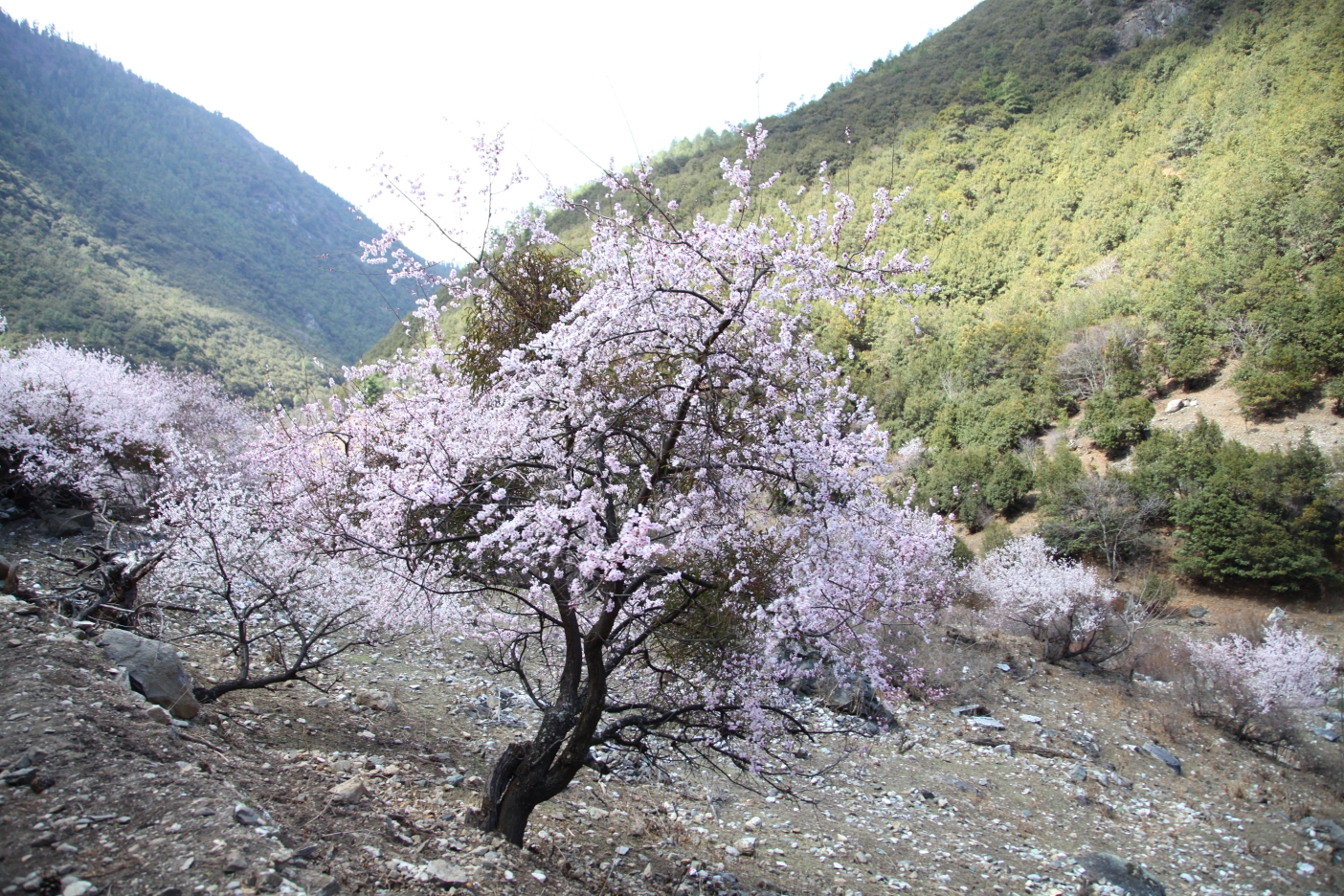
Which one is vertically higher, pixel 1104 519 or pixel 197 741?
pixel 197 741

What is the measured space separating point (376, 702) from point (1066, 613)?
17.3m

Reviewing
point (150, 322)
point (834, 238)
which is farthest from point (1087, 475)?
point (150, 322)

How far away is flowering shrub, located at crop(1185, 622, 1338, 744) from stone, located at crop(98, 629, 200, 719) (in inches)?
721

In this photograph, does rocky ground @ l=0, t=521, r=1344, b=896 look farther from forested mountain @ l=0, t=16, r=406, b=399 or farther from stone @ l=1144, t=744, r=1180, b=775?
forested mountain @ l=0, t=16, r=406, b=399

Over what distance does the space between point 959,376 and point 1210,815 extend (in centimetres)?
3094

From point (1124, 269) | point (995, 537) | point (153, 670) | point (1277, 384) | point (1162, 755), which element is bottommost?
point (995, 537)

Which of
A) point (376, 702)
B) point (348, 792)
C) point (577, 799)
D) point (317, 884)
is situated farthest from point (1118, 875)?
point (376, 702)

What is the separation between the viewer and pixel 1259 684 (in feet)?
42.8

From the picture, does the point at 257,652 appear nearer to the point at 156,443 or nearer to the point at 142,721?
the point at 142,721

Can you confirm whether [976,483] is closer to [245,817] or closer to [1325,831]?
[1325,831]

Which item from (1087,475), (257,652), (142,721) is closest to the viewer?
(142,721)

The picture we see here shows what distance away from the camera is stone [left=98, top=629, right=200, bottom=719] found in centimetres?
486

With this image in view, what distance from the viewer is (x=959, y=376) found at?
38.0m

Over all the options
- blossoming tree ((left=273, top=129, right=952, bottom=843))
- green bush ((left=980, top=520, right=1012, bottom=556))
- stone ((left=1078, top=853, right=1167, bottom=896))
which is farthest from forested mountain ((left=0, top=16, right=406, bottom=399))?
green bush ((left=980, top=520, right=1012, bottom=556))
